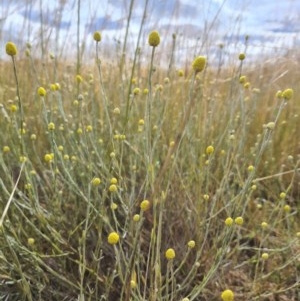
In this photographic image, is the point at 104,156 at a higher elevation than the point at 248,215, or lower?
higher

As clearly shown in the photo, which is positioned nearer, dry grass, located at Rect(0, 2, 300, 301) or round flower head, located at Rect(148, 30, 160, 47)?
round flower head, located at Rect(148, 30, 160, 47)

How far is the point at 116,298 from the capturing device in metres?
0.93

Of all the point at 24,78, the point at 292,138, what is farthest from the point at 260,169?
the point at 24,78

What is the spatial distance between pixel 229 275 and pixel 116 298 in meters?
0.30

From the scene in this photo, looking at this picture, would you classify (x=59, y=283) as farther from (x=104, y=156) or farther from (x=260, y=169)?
(x=260, y=169)

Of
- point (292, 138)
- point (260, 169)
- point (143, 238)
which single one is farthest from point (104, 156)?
point (292, 138)

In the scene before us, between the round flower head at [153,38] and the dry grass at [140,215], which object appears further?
the dry grass at [140,215]

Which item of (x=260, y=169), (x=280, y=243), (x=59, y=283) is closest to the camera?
(x=59, y=283)

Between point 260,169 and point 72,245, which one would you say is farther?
point 260,169

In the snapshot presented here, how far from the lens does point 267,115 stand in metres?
2.18

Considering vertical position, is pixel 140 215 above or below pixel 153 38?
below

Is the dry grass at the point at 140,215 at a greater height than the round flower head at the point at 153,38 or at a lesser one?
lesser

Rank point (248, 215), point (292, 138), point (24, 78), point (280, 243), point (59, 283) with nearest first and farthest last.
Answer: point (59, 283) → point (280, 243) → point (248, 215) → point (292, 138) → point (24, 78)

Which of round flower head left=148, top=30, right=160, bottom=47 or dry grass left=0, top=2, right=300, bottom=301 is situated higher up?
round flower head left=148, top=30, right=160, bottom=47
